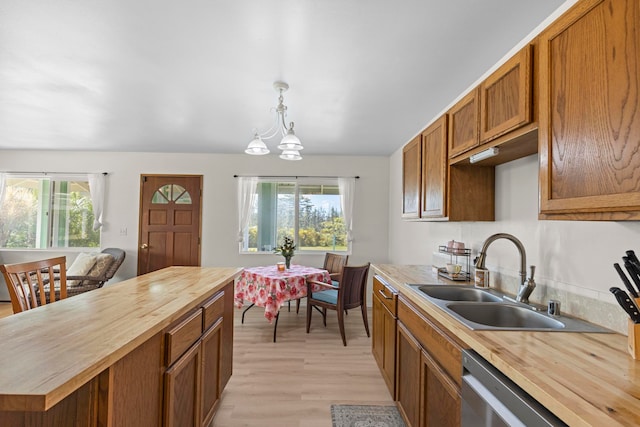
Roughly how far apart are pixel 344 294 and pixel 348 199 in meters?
1.88

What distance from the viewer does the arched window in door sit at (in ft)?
15.7

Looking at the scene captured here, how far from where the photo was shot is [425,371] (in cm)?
149

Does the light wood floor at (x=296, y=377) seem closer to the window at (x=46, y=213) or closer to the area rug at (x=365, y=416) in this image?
the area rug at (x=365, y=416)

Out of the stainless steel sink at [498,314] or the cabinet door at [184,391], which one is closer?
the cabinet door at [184,391]

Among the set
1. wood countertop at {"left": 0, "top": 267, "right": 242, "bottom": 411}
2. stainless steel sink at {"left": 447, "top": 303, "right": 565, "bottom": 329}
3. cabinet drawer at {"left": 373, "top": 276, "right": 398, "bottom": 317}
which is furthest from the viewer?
cabinet drawer at {"left": 373, "top": 276, "right": 398, "bottom": 317}

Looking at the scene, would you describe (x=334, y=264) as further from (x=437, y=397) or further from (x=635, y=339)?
(x=635, y=339)

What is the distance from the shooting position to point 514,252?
1879 millimetres

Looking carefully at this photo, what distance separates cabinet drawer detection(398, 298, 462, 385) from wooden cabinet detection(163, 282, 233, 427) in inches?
44.7

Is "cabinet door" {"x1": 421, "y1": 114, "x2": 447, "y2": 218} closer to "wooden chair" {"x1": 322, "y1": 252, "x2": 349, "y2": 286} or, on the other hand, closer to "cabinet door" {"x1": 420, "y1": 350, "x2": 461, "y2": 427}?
"cabinet door" {"x1": 420, "y1": 350, "x2": 461, "y2": 427}

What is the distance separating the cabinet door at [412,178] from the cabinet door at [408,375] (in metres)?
1.11

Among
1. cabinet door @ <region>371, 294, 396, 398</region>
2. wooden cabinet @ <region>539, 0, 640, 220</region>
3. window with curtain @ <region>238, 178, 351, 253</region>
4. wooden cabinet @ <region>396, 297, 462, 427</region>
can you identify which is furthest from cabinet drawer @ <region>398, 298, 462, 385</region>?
window with curtain @ <region>238, 178, 351, 253</region>

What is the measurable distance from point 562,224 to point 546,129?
0.60m

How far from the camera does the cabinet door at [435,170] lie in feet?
6.90

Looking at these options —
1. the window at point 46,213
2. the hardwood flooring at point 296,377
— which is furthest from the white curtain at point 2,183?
the hardwood flooring at point 296,377
